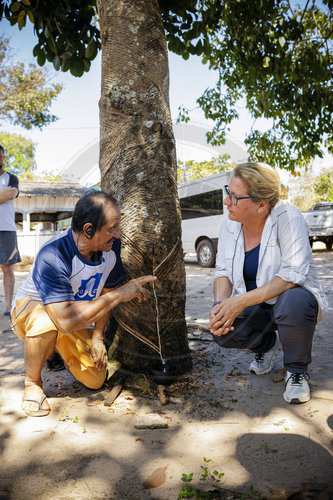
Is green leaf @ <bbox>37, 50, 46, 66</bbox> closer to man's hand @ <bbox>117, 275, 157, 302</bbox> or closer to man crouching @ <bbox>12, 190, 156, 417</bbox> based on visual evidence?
man crouching @ <bbox>12, 190, 156, 417</bbox>

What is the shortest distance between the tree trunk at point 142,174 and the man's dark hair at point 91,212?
43 centimetres

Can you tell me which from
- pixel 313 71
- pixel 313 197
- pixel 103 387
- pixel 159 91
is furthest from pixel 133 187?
pixel 313 197

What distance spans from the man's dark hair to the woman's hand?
88 cm

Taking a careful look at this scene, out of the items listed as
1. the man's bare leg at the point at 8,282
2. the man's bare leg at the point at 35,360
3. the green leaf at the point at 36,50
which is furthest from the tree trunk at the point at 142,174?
the man's bare leg at the point at 8,282

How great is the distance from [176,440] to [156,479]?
1.06 feet

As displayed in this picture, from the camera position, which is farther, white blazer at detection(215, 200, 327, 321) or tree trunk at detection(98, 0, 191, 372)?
tree trunk at detection(98, 0, 191, 372)

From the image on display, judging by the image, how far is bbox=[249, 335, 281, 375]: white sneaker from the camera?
2699mm

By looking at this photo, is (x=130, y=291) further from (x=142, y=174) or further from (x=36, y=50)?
(x=36, y=50)

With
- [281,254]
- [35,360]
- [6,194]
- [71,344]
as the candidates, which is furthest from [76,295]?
[6,194]

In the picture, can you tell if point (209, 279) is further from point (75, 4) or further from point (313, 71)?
point (75, 4)

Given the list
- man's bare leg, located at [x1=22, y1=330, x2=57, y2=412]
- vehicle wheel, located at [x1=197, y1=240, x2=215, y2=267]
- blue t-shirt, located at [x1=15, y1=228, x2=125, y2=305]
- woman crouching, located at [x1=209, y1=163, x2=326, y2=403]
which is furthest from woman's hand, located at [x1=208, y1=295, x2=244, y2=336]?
vehicle wheel, located at [x1=197, y1=240, x2=215, y2=267]

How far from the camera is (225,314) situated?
7.54ft

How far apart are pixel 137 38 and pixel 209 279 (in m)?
6.08

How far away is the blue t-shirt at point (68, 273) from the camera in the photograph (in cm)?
211
